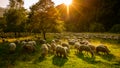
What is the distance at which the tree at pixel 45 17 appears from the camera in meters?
46.7

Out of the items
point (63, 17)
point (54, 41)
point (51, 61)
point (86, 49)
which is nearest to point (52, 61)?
point (51, 61)

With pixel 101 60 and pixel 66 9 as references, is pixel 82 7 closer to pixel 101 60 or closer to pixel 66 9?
pixel 66 9

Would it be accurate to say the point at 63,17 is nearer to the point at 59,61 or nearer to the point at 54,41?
the point at 54,41

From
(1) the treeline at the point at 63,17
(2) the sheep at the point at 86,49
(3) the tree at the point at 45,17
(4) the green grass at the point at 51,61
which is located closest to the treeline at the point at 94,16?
(1) the treeline at the point at 63,17

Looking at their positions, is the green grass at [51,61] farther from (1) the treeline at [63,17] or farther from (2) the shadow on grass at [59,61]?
(1) the treeline at [63,17]

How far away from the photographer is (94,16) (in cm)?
10806

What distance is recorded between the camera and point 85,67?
831 inches

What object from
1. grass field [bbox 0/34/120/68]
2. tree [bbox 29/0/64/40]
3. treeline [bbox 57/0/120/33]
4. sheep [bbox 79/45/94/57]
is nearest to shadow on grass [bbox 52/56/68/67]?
grass field [bbox 0/34/120/68]

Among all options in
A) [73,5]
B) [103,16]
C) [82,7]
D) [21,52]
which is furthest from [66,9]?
[21,52]

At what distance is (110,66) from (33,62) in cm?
790

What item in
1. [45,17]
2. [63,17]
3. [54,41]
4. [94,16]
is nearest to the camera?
[54,41]

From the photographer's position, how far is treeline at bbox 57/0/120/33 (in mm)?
93975

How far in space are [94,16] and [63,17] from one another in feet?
110

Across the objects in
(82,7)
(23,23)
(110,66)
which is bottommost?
(110,66)
